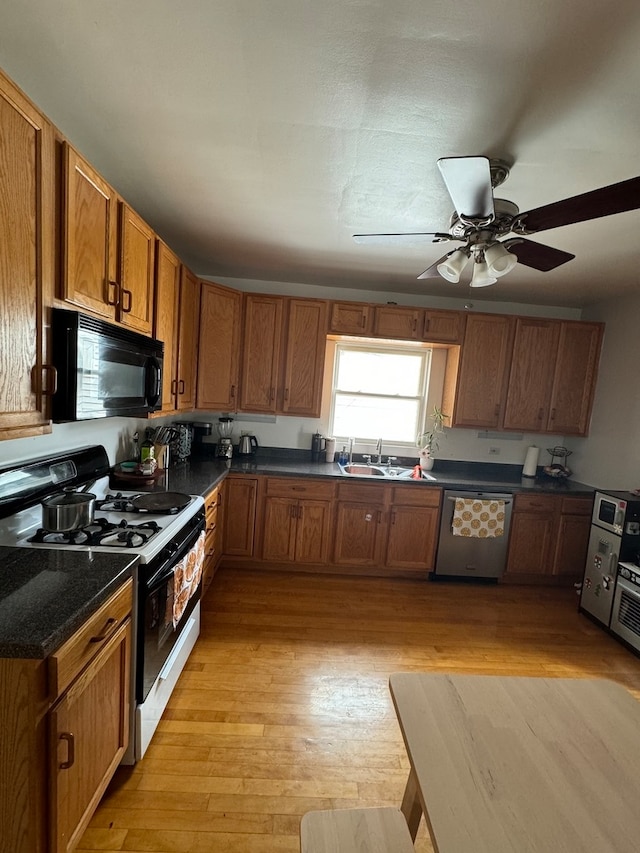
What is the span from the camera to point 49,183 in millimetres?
1244

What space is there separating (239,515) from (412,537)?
1.46 meters

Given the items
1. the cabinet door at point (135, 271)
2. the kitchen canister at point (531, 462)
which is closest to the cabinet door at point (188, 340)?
the cabinet door at point (135, 271)

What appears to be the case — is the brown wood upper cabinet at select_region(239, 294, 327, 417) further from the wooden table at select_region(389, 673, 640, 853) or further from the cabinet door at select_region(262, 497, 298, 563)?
the wooden table at select_region(389, 673, 640, 853)

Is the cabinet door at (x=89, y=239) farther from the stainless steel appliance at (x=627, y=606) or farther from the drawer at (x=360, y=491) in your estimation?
the stainless steel appliance at (x=627, y=606)

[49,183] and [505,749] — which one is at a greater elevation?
[49,183]

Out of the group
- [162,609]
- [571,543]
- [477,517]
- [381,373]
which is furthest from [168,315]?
[571,543]

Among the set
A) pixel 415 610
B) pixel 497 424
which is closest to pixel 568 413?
pixel 497 424

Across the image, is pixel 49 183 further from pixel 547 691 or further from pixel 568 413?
pixel 568 413

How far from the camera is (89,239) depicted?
1.48 metres

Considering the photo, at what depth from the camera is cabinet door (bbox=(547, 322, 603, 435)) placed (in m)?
3.39

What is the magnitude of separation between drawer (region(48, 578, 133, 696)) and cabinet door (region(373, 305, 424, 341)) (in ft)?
8.84

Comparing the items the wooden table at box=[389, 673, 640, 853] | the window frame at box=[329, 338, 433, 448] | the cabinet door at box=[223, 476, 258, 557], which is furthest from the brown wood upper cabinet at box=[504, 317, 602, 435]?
the wooden table at box=[389, 673, 640, 853]

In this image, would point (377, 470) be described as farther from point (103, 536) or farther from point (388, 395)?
point (103, 536)

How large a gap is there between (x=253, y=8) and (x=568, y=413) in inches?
142
